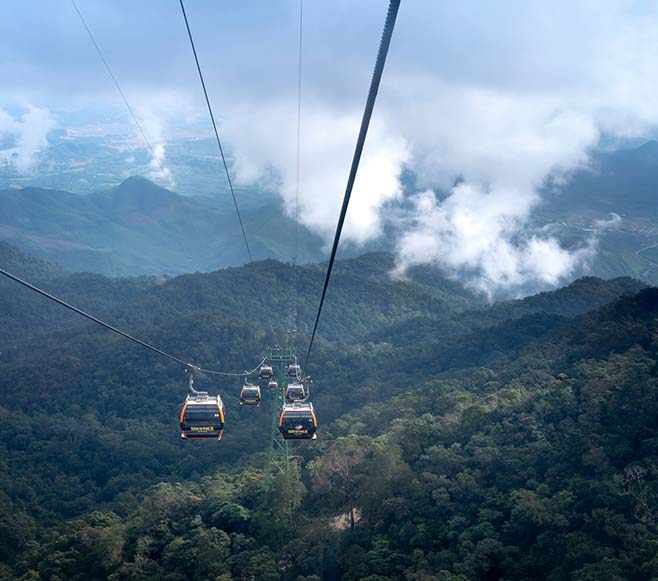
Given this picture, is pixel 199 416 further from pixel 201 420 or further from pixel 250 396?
pixel 250 396

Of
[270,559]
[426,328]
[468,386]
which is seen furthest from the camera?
[426,328]

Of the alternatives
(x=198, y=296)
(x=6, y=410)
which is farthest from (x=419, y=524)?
(x=198, y=296)

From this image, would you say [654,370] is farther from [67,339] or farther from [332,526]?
[67,339]

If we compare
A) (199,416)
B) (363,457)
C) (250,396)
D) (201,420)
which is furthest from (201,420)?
(363,457)

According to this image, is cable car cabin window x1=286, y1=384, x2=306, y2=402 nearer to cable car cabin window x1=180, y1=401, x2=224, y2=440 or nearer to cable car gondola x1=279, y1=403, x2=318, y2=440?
cable car gondola x1=279, y1=403, x2=318, y2=440

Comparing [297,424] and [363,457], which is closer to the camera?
[297,424]

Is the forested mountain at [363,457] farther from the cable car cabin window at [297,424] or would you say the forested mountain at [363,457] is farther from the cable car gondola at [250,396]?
the cable car cabin window at [297,424]
